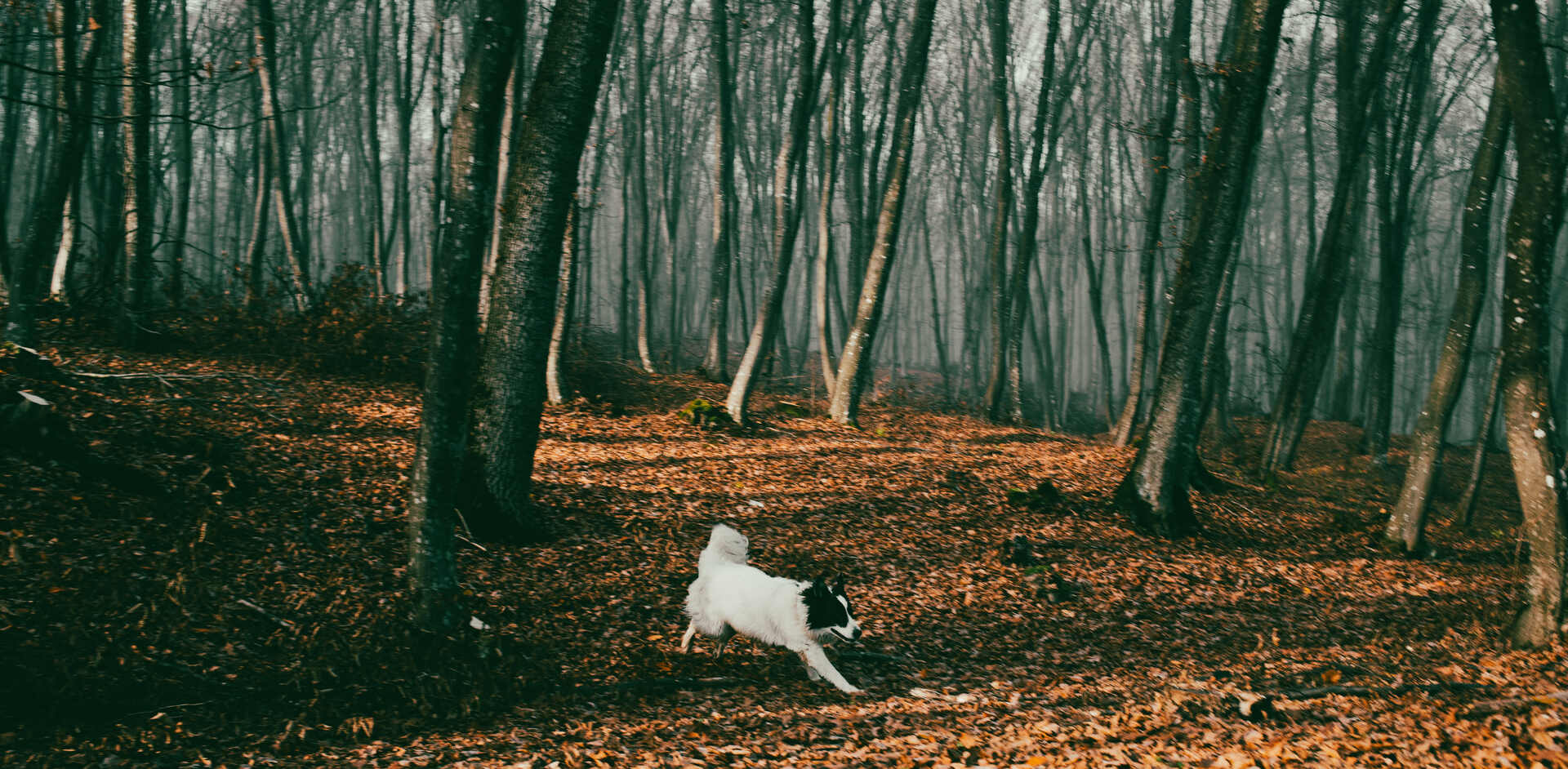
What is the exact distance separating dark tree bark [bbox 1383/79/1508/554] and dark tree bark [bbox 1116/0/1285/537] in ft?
9.29

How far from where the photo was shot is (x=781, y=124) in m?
25.7

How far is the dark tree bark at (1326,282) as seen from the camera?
14727 mm

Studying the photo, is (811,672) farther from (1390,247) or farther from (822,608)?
(1390,247)

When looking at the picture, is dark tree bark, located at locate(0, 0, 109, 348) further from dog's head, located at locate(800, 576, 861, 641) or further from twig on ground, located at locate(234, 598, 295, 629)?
dog's head, located at locate(800, 576, 861, 641)

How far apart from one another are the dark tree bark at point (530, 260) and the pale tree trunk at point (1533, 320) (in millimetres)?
7398

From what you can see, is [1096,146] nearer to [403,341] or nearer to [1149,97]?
[1149,97]

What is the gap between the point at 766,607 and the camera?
5453mm

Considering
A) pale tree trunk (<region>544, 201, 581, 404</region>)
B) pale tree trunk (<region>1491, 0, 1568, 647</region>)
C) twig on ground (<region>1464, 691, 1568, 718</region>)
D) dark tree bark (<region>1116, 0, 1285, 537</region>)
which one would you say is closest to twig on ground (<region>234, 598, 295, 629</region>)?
pale tree trunk (<region>544, 201, 581, 404</region>)

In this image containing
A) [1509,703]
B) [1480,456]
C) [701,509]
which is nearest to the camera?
[1509,703]

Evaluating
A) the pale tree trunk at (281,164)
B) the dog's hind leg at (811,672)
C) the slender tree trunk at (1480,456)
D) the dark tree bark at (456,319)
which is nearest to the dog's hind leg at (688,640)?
the dog's hind leg at (811,672)

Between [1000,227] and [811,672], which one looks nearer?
[811,672]

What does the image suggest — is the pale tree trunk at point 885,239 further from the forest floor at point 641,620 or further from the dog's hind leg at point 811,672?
the dog's hind leg at point 811,672

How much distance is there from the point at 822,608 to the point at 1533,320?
241 inches

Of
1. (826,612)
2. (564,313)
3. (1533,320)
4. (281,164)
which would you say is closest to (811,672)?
(826,612)
